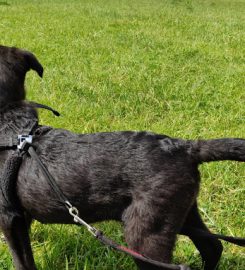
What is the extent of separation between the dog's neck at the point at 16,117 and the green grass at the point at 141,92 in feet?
3.48

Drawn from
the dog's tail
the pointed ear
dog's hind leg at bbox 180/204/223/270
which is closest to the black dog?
the dog's tail

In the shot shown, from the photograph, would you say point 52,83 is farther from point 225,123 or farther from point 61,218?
point 61,218

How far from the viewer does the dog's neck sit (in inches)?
117

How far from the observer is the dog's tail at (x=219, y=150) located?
2500mm

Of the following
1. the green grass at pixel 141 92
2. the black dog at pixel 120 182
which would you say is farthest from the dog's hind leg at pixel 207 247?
the black dog at pixel 120 182

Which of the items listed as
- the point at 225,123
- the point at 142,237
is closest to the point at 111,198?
the point at 142,237

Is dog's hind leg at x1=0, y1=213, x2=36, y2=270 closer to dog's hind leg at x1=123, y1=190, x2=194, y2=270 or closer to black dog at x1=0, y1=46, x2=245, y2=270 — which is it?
black dog at x1=0, y1=46, x2=245, y2=270

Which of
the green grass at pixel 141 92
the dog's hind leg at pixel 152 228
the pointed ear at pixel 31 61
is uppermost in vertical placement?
the pointed ear at pixel 31 61

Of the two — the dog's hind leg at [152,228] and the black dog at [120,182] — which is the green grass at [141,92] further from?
the dog's hind leg at [152,228]

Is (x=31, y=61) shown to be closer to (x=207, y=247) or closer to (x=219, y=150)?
(x=219, y=150)

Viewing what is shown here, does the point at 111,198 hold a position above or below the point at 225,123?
above

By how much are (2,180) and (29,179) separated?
6.7 inches

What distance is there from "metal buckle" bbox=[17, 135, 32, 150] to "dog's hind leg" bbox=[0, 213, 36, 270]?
47 cm

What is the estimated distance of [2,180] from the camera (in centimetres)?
278
